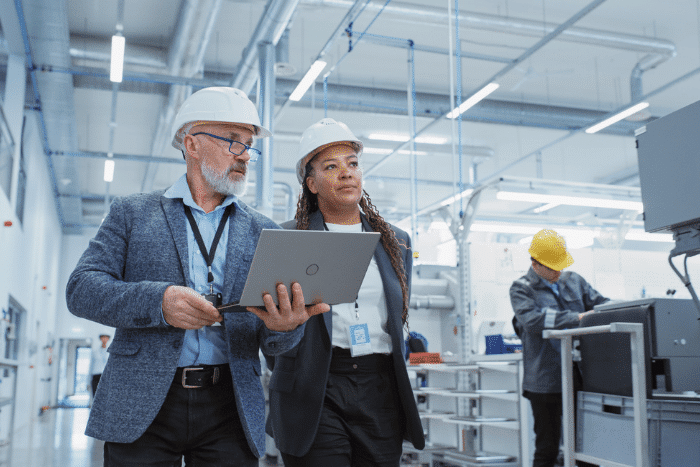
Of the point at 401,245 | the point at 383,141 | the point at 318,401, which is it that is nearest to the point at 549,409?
the point at 401,245

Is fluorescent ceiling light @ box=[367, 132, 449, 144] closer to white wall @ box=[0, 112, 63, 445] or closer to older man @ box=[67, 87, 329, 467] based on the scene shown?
white wall @ box=[0, 112, 63, 445]

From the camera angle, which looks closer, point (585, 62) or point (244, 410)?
point (244, 410)

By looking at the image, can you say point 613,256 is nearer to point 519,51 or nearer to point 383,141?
point 519,51

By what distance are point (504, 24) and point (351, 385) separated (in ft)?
22.2

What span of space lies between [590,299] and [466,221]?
2445 mm

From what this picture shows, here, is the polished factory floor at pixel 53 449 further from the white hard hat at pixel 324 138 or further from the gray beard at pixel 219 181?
the gray beard at pixel 219 181

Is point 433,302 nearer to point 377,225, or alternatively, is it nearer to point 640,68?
point 640,68

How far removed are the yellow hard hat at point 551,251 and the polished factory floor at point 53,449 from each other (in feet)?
9.57

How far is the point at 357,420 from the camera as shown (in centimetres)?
185

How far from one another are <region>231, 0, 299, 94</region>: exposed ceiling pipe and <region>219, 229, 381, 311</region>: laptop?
537cm

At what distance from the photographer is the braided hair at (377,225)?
204 cm

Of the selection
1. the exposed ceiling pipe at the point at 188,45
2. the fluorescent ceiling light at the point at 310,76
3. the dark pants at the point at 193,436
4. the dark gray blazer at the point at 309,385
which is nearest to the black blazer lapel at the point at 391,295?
the dark gray blazer at the point at 309,385

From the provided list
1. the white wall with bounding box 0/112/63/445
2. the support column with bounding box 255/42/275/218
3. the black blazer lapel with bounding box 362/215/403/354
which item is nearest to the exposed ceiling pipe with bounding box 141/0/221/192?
the support column with bounding box 255/42/275/218

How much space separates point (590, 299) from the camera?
12.8 feet
